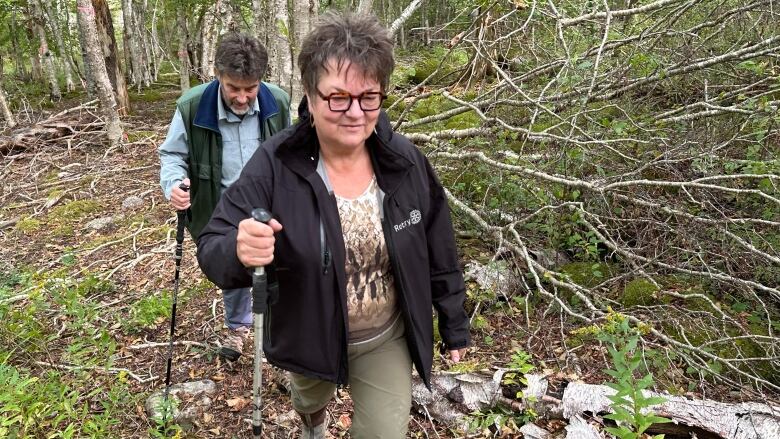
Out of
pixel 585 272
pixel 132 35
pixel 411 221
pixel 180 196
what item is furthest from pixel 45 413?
pixel 132 35

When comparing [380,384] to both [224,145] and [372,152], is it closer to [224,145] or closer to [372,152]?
[372,152]

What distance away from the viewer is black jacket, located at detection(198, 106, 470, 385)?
204 centimetres

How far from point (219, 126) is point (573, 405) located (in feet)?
10.3

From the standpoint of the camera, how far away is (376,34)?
2.01m

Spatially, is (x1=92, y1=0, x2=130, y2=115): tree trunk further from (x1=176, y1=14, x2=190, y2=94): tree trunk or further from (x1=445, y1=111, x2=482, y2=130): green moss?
(x1=445, y1=111, x2=482, y2=130): green moss

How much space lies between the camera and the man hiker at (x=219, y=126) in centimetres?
321

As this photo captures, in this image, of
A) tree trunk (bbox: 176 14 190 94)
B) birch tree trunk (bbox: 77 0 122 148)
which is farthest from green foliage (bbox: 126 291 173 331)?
tree trunk (bbox: 176 14 190 94)

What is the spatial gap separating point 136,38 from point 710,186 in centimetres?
2270

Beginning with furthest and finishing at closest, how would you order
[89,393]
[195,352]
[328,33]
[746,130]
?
[746,130] < [195,352] < [89,393] < [328,33]

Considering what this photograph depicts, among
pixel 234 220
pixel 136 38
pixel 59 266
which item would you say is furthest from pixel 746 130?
pixel 136 38

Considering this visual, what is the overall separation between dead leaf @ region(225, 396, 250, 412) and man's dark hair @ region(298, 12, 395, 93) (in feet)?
8.91

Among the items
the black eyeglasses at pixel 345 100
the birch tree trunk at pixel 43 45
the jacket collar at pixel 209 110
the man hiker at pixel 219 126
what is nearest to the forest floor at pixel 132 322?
the man hiker at pixel 219 126

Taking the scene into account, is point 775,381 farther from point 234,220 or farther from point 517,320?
point 234,220

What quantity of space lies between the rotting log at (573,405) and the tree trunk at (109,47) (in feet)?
37.7
